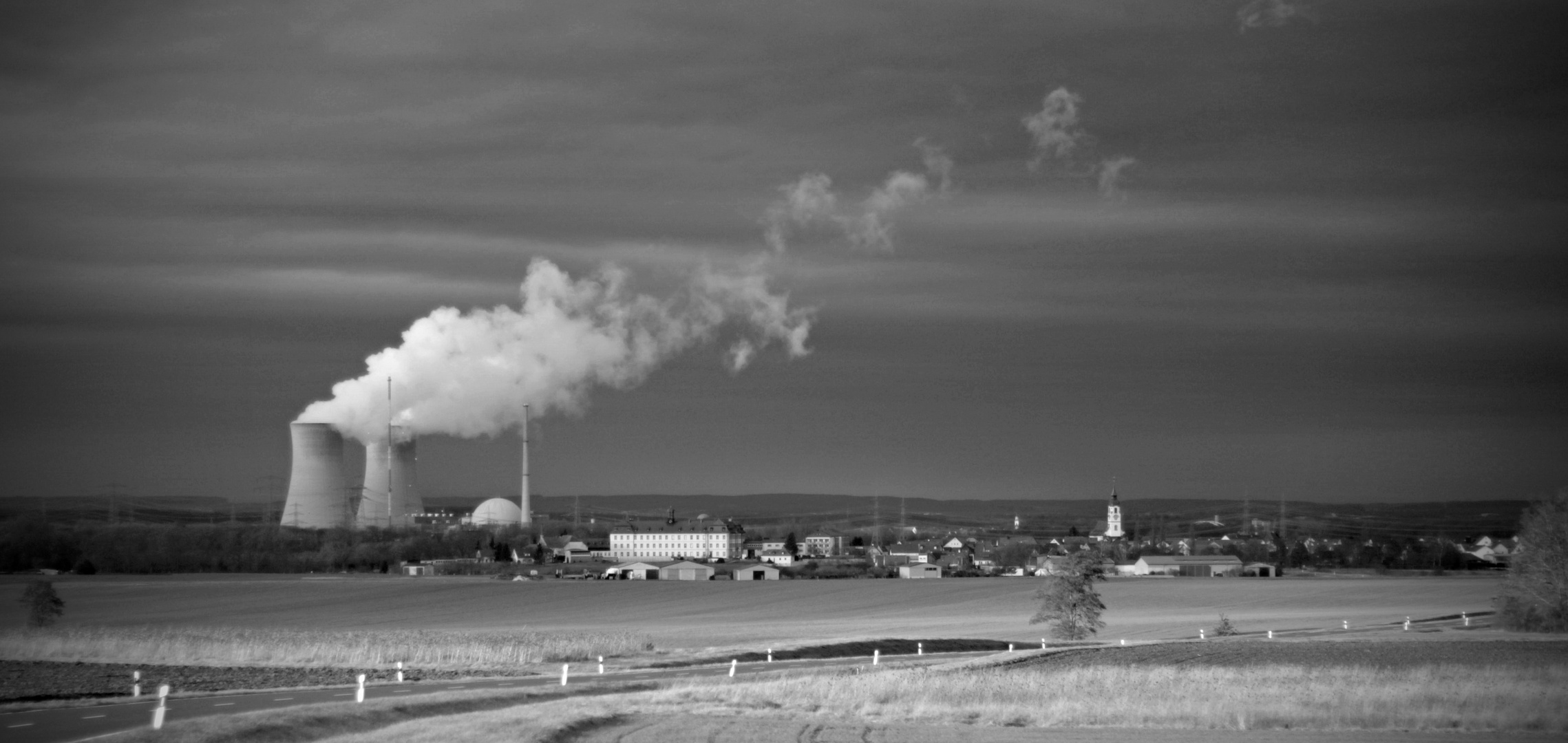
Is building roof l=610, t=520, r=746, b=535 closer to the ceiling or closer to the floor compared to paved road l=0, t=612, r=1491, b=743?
closer to the ceiling

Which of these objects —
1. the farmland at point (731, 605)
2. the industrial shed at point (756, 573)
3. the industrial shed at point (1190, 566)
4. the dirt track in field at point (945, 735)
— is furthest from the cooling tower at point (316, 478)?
the dirt track in field at point (945, 735)

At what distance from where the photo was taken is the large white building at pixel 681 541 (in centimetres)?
18400

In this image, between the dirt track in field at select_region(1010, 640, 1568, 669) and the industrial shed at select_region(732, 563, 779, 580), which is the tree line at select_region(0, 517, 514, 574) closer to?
the industrial shed at select_region(732, 563, 779, 580)

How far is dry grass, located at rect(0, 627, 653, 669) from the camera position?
46250mm

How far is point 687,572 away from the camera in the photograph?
136 meters

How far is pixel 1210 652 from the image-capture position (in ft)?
158

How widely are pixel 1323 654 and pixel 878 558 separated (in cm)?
11564

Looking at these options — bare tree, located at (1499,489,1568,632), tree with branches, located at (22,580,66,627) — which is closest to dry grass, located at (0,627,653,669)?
tree with branches, located at (22,580,66,627)

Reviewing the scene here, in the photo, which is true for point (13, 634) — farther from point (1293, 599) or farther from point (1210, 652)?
point (1293, 599)

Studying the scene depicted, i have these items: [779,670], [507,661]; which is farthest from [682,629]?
[779,670]

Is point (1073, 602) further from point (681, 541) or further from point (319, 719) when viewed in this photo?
point (681, 541)

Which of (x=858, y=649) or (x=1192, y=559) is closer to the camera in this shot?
(x=858, y=649)

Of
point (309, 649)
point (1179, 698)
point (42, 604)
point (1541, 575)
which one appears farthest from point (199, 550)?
point (1179, 698)

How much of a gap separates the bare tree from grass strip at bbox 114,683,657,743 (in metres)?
45.1
